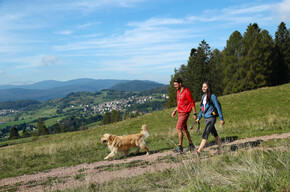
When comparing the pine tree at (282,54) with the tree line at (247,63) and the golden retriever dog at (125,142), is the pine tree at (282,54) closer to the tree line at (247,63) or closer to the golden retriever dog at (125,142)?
the tree line at (247,63)

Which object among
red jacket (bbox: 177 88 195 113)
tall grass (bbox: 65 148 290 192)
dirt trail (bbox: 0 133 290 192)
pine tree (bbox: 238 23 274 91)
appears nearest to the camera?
tall grass (bbox: 65 148 290 192)

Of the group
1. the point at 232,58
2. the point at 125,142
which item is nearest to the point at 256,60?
the point at 232,58

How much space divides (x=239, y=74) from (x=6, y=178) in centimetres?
4524

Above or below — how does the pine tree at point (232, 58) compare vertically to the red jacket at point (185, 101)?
above

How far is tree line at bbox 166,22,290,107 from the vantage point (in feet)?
139

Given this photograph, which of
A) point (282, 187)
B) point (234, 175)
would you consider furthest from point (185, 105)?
point (282, 187)

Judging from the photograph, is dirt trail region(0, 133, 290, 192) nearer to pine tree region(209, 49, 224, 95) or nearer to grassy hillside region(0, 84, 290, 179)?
grassy hillside region(0, 84, 290, 179)

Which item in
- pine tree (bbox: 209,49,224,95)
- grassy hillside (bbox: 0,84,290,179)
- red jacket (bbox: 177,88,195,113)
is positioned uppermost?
pine tree (bbox: 209,49,224,95)

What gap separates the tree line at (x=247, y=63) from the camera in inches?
1670

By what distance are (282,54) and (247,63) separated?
11015 mm

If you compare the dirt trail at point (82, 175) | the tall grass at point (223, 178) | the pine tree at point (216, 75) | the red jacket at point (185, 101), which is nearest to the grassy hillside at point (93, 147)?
the tall grass at point (223, 178)

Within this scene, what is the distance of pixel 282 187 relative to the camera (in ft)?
11.5

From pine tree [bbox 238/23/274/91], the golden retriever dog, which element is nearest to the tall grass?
the golden retriever dog

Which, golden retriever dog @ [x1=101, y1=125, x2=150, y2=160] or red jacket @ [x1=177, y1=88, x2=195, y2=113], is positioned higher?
red jacket @ [x1=177, y1=88, x2=195, y2=113]
